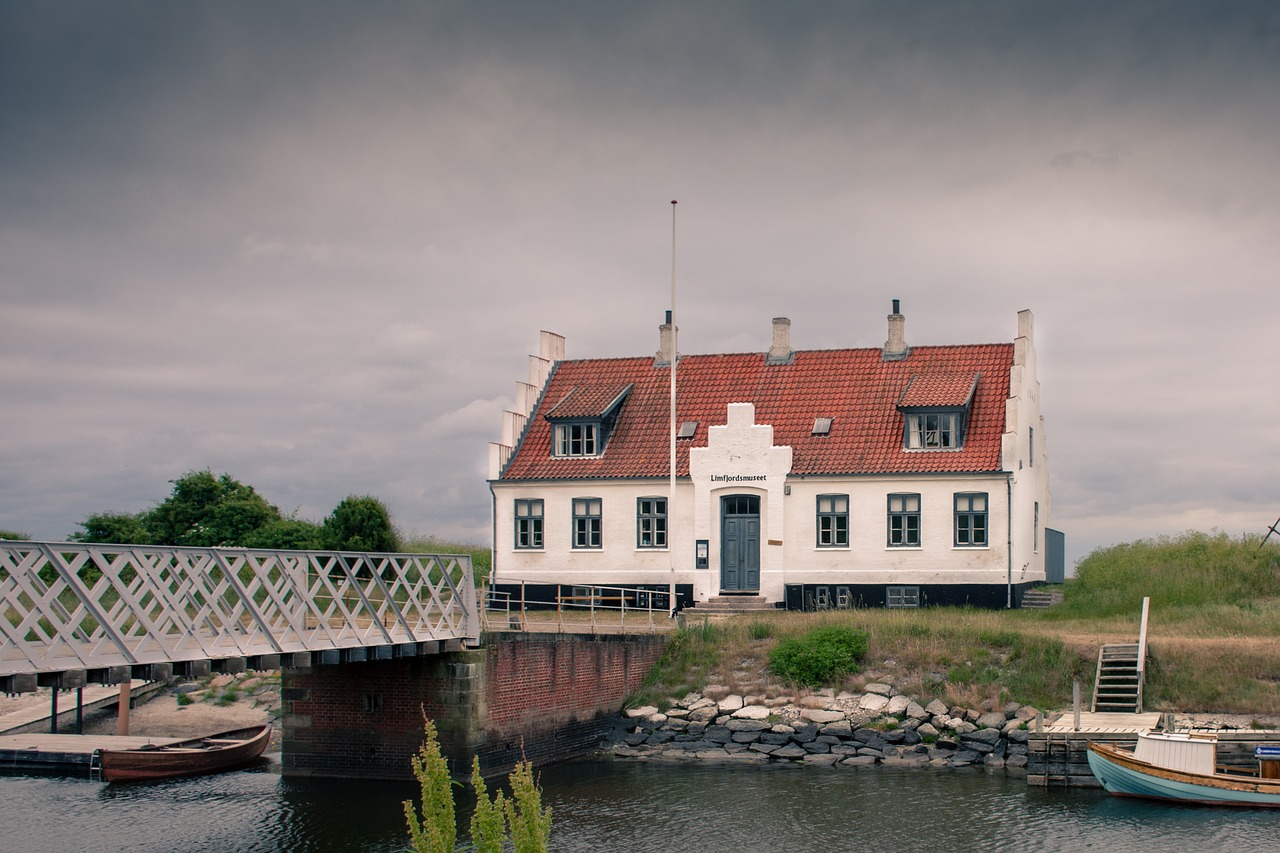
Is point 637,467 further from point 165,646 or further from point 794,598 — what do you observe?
point 165,646

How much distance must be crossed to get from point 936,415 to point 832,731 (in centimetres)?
1313

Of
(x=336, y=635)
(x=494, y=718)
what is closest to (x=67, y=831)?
(x=336, y=635)

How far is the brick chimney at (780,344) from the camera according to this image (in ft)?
150

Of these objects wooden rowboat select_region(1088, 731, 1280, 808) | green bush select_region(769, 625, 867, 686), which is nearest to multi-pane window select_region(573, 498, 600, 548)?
green bush select_region(769, 625, 867, 686)

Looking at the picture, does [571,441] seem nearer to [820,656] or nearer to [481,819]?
[820,656]

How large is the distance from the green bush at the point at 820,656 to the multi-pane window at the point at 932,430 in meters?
A: 8.93

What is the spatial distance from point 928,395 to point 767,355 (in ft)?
21.4

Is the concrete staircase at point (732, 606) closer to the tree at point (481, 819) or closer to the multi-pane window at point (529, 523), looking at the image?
the multi-pane window at point (529, 523)

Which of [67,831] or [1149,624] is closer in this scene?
[67,831]

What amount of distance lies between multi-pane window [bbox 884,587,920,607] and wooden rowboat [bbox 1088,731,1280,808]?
46.5ft

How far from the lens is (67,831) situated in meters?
23.9

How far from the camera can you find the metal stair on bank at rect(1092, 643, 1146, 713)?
30266mm

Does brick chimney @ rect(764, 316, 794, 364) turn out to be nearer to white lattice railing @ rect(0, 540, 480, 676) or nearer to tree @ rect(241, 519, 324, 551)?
tree @ rect(241, 519, 324, 551)

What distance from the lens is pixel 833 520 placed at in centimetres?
4125
